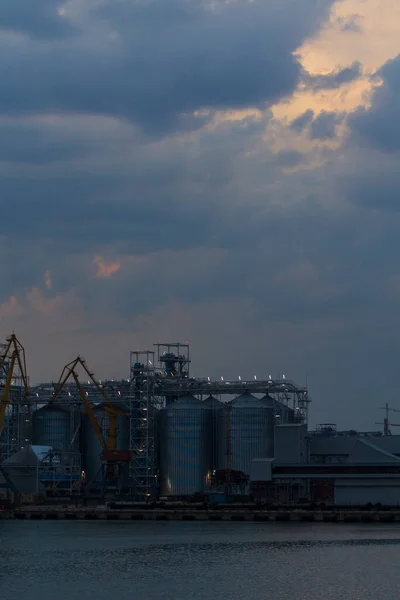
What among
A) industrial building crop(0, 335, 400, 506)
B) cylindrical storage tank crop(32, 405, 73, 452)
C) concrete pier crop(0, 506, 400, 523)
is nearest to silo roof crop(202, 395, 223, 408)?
industrial building crop(0, 335, 400, 506)

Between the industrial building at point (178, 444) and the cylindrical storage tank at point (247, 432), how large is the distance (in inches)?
6.1

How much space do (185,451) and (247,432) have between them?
33.9ft

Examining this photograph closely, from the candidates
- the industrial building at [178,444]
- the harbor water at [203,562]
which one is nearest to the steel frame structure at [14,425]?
the industrial building at [178,444]

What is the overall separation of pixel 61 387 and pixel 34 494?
908 inches

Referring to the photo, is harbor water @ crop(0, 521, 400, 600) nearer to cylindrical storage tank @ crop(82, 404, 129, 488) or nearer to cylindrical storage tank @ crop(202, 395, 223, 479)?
cylindrical storage tank @ crop(202, 395, 223, 479)

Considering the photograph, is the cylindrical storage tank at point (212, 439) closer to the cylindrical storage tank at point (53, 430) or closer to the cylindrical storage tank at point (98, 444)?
the cylindrical storage tank at point (98, 444)

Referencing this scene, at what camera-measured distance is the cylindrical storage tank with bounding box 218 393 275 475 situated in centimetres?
17900

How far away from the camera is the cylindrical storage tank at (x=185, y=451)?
18125cm

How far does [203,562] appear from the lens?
298ft

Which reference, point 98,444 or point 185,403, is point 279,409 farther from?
point 98,444

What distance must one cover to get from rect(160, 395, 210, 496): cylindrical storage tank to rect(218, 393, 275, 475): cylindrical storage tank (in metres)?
3.49

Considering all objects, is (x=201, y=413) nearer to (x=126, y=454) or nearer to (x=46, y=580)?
(x=126, y=454)

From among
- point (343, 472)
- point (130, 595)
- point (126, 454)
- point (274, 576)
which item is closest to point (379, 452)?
point (343, 472)

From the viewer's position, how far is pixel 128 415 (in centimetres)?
18888
